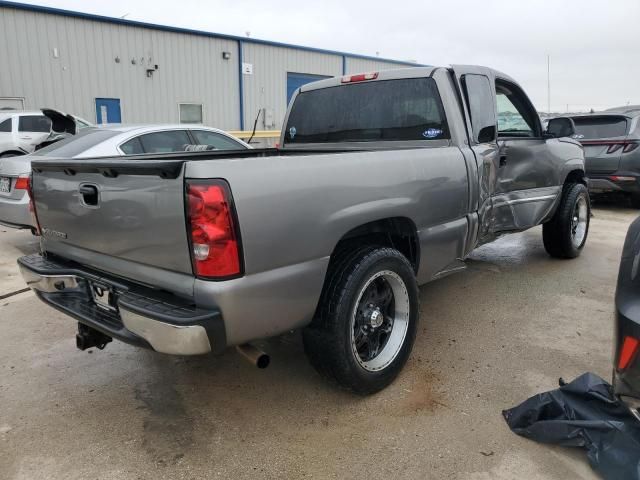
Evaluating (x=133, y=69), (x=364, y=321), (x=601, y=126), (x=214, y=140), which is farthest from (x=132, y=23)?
(x=364, y=321)

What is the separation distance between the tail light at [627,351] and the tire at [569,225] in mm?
3886

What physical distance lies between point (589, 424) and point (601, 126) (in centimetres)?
857

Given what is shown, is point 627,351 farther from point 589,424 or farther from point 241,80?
point 241,80

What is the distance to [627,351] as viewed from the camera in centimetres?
196

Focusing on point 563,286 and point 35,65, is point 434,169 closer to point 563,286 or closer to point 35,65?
point 563,286

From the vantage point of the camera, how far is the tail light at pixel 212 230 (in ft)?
6.91

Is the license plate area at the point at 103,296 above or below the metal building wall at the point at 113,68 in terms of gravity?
below

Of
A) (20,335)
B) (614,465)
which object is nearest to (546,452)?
(614,465)

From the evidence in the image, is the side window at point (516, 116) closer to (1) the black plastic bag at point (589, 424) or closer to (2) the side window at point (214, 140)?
(1) the black plastic bag at point (589, 424)

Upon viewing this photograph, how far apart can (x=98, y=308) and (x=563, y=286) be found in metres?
4.29

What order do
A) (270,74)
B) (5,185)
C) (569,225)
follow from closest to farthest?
1. (569,225)
2. (5,185)
3. (270,74)

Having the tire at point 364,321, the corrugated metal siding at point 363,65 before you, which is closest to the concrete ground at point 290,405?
the tire at point 364,321

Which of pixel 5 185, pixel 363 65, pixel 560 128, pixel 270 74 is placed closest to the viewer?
pixel 560 128

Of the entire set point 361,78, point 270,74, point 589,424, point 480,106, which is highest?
point 270,74
